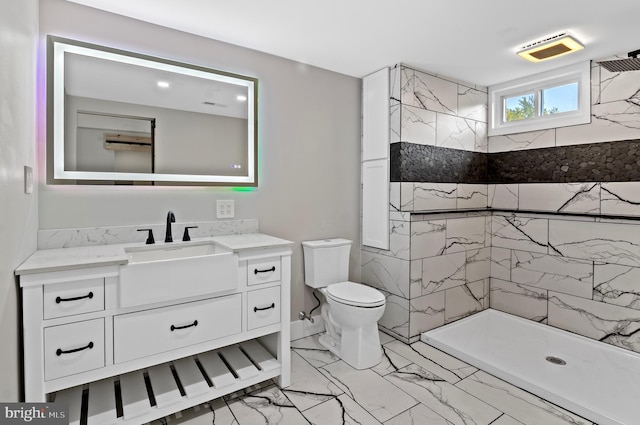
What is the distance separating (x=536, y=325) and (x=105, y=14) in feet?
13.2

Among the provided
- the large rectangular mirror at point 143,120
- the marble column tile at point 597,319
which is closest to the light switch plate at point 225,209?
the large rectangular mirror at point 143,120

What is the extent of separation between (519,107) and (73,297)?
12.5 ft

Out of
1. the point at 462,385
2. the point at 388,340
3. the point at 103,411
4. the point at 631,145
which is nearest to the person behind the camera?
the point at 103,411

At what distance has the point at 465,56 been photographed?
267 cm

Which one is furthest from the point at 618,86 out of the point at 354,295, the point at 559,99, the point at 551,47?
the point at 354,295

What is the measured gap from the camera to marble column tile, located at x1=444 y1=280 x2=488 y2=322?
3.07m

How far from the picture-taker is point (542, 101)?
3.14 metres

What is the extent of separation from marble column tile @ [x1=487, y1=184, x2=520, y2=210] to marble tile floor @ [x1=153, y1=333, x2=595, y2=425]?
169 cm

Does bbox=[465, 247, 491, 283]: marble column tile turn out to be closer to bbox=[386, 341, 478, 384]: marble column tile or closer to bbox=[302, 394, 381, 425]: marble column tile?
bbox=[386, 341, 478, 384]: marble column tile

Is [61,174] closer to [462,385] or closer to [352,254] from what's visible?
[352,254]

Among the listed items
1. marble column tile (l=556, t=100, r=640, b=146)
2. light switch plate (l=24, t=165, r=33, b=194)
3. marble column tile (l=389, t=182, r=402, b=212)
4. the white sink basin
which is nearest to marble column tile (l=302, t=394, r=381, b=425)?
the white sink basin

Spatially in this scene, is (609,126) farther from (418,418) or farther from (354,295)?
(418,418)

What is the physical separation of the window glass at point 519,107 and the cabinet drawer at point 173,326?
123 inches

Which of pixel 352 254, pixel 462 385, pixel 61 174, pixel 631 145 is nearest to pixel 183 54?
pixel 61 174
